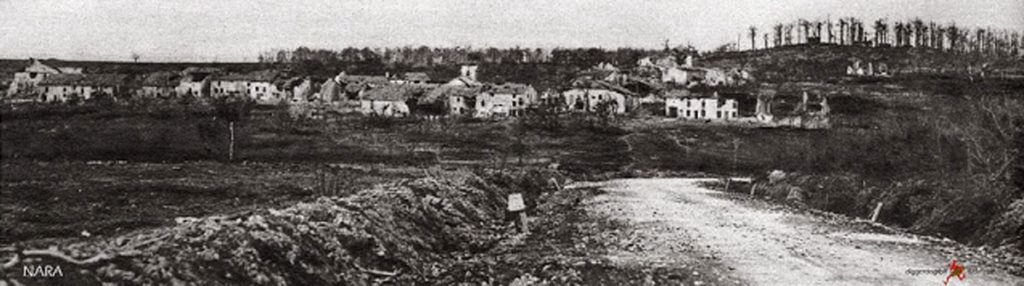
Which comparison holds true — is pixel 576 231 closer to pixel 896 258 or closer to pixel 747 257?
pixel 747 257

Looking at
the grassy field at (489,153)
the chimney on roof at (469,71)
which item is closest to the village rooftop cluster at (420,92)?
the grassy field at (489,153)

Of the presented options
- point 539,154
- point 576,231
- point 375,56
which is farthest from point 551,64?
point 576,231

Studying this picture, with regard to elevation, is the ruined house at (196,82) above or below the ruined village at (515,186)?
above

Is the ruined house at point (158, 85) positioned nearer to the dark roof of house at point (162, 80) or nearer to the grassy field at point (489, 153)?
the dark roof of house at point (162, 80)

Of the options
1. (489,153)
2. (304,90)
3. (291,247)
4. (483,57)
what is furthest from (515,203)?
(483,57)

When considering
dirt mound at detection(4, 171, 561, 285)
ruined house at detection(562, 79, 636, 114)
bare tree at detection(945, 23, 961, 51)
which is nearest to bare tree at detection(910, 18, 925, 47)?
bare tree at detection(945, 23, 961, 51)
